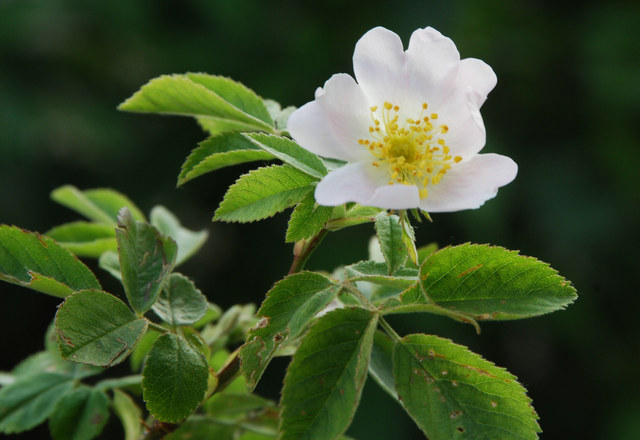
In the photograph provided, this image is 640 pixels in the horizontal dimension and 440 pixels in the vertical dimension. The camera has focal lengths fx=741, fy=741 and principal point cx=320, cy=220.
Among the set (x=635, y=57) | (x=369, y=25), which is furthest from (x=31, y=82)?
(x=635, y=57)

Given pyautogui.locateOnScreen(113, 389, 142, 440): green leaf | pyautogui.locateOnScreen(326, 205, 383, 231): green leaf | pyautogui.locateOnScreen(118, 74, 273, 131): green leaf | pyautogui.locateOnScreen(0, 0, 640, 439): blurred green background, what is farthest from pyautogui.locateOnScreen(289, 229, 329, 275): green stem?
pyautogui.locateOnScreen(0, 0, 640, 439): blurred green background

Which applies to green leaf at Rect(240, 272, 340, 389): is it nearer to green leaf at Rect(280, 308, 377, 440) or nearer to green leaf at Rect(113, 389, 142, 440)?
green leaf at Rect(280, 308, 377, 440)

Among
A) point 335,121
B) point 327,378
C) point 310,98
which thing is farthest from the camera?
point 310,98

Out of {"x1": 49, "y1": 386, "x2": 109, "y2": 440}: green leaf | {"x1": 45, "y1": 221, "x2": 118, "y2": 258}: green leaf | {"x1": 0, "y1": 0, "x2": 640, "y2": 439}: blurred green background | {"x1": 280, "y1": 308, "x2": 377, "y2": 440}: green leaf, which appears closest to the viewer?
{"x1": 280, "y1": 308, "x2": 377, "y2": 440}: green leaf

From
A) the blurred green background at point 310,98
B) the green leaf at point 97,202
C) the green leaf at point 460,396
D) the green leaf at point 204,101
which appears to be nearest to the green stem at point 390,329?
the green leaf at point 460,396

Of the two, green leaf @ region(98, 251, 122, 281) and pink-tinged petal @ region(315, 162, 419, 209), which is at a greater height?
pink-tinged petal @ region(315, 162, 419, 209)

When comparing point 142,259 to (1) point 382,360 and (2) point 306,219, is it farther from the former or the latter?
(1) point 382,360

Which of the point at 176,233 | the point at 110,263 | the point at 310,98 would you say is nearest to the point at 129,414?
the point at 110,263
